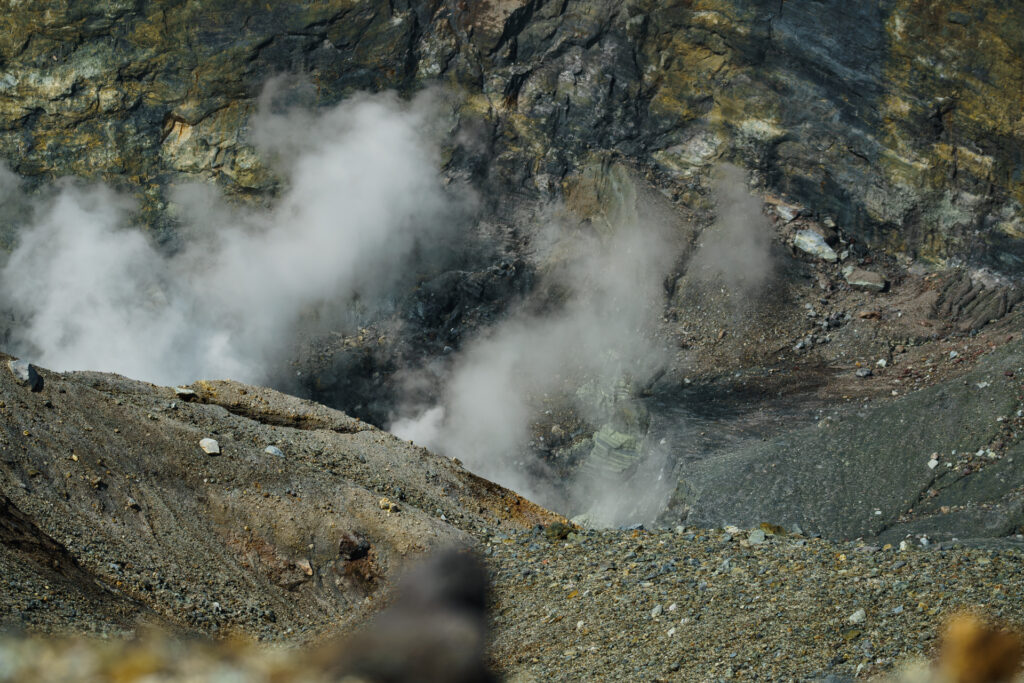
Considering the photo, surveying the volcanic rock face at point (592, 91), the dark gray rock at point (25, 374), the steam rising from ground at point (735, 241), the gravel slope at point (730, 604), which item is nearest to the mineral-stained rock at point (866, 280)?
the volcanic rock face at point (592, 91)

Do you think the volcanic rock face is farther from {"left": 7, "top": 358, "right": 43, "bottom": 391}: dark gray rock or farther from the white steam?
{"left": 7, "top": 358, "right": 43, "bottom": 391}: dark gray rock

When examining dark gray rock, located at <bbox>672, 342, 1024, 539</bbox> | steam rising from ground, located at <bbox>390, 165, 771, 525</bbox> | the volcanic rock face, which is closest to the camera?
dark gray rock, located at <bbox>672, 342, 1024, 539</bbox>

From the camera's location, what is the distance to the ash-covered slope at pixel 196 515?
39.5 ft

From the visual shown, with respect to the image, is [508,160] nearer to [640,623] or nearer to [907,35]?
[907,35]

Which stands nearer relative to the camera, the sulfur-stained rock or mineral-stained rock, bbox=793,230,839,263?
the sulfur-stained rock

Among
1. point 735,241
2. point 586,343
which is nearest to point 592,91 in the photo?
point 735,241

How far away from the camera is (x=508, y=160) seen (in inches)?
1312

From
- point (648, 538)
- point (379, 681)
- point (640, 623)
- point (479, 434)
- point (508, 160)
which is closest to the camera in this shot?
point (379, 681)

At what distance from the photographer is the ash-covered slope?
39.5ft

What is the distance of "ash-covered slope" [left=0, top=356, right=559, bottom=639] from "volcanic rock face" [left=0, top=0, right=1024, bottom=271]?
17014 millimetres

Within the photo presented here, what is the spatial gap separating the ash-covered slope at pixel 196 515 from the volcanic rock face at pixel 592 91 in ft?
55.8

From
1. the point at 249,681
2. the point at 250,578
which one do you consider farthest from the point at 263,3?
the point at 249,681

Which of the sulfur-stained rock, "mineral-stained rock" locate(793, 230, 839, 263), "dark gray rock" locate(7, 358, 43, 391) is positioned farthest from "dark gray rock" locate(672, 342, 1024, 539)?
"dark gray rock" locate(7, 358, 43, 391)

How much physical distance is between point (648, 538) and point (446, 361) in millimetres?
17391
